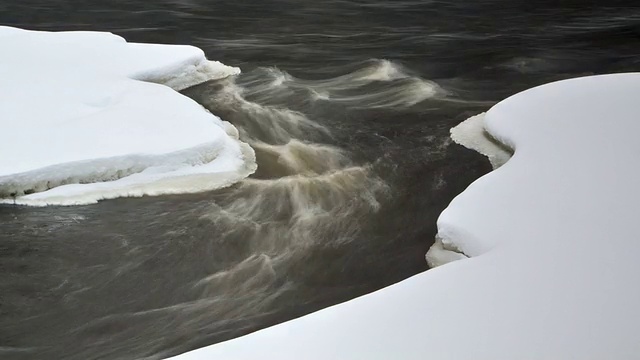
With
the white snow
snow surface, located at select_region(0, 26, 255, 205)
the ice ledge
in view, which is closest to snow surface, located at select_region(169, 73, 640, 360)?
the ice ledge

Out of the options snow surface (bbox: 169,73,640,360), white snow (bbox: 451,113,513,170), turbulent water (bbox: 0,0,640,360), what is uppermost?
snow surface (bbox: 169,73,640,360)

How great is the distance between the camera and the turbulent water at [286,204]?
10.3ft

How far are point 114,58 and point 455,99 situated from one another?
8.52 feet

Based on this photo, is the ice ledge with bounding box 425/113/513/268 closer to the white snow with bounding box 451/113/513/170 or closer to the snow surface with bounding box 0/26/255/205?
the white snow with bounding box 451/113/513/170

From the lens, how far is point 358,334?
2.33m

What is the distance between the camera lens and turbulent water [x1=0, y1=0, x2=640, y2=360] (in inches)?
124

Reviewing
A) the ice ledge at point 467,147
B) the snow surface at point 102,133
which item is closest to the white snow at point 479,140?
the ice ledge at point 467,147

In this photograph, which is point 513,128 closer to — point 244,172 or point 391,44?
point 244,172

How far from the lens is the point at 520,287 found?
2.57 metres

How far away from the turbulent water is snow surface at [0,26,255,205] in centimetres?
13

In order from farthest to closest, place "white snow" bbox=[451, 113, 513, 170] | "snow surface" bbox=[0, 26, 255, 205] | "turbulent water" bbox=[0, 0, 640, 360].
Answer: "white snow" bbox=[451, 113, 513, 170]
"snow surface" bbox=[0, 26, 255, 205]
"turbulent water" bbox=[0, 0, 640, 360]

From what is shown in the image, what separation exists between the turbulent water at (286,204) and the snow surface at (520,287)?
1.80 feet

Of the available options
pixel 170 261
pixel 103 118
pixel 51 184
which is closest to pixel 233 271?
pixel 170 261

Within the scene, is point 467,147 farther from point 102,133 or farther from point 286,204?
point 102,133
